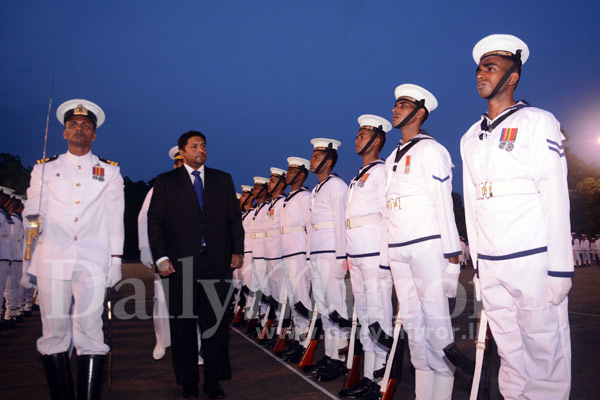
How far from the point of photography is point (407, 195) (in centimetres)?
489

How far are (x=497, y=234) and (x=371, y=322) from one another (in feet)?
7.74

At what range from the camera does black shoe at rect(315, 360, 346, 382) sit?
6.42 meters

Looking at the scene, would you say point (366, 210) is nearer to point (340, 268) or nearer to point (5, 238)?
point (340, 268)

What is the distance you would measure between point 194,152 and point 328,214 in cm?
229

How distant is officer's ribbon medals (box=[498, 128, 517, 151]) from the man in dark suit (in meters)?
3.37

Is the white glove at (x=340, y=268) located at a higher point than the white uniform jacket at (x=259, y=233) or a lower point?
lower

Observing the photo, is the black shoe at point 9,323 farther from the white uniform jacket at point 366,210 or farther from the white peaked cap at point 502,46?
the white peaked cap at point 502,46

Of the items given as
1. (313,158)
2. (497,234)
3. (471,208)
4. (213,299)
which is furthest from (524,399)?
(313,158)

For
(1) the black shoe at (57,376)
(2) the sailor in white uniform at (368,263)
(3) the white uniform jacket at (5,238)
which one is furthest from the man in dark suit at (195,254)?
(3) the white uniform jacket at (5,238)

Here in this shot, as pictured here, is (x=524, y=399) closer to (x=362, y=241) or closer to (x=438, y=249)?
(x=438, y=249)

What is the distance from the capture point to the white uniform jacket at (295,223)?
8641 mm

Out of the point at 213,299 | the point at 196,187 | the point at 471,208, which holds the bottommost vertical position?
the point at 213,299

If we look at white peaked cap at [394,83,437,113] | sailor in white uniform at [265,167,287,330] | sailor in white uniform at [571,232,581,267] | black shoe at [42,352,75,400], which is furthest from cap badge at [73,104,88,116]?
sailor in white uniform at [571,232,581,267]

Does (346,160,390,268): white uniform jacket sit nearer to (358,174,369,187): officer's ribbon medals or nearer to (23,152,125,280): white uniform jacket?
(358,174,369,187): officer's ribbon medals
